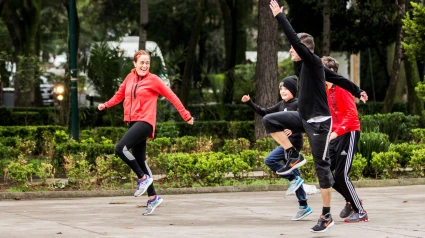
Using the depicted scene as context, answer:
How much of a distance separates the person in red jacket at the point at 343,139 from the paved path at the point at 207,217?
0.88 ft

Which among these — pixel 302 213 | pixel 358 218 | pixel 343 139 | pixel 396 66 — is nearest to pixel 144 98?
pixel 302 213

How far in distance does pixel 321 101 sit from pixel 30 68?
23.8 m

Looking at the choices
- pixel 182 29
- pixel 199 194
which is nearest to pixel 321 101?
pixel 199 194

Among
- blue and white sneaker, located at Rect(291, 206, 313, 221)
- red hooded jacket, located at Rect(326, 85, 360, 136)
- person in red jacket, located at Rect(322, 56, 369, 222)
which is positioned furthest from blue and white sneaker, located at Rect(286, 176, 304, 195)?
red hooded jacket, located at Rect(326, 85, 360, 136)

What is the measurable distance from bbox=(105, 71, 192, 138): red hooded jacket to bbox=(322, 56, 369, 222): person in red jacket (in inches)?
67.6

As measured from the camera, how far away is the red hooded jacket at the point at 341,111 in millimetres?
10227

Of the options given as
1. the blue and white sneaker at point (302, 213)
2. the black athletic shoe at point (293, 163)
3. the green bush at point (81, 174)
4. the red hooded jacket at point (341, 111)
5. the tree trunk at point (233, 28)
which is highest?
the tree trunk at point (233, 28)

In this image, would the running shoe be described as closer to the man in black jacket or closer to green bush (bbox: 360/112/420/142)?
the man in black jacket

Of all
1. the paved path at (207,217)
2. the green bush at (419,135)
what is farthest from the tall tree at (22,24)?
the paved path at (207,217)

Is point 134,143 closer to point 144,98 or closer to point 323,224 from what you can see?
point 144,98

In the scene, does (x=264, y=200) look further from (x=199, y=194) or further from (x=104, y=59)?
(x=104, y=59)

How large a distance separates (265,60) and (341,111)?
10243 millimetres

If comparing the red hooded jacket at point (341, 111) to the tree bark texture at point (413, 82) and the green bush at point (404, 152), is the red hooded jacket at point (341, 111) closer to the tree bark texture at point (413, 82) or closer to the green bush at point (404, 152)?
the green bush at point (404, 152)

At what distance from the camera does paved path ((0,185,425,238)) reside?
31.3ft
